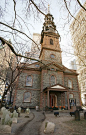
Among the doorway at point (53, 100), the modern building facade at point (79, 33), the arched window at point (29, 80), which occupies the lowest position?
the doorway at point (53, 100)

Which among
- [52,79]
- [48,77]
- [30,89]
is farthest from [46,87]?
[30,89]

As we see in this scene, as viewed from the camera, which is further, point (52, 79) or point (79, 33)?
point (52, 79)

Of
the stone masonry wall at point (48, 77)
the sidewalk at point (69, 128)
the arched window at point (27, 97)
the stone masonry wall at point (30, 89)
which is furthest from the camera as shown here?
the stone masonry wall at point (48, 77)

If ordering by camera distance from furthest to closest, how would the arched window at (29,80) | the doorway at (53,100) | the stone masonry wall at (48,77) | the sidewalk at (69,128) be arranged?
1. the arched window at (29,80)
2. the stone masonry wall at (48,77)
3. the doorway at (53,100)
4. the sidewalk at (69,128)

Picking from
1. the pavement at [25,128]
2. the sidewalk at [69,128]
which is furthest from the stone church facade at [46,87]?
the sidewalk at [69,128]

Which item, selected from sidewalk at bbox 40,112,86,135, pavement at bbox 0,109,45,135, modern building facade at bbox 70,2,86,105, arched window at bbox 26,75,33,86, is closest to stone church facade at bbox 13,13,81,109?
arched window at bbox 26,75,33,86

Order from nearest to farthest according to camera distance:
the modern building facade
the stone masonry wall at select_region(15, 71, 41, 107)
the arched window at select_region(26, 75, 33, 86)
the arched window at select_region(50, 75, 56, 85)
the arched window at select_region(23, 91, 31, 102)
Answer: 1. the modern building facade
2. the stone masonry wall at select_region(15, 71, 41, 107)
3. the arched window at select_region(23, 91, 31, 102)
4. the arched window at select_region(26, 75, 33, 86)
5. the arched window at select_region(50, 75, 56, 85)

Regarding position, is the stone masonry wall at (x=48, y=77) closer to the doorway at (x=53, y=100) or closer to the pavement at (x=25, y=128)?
the doorway at (x=53, y=100)

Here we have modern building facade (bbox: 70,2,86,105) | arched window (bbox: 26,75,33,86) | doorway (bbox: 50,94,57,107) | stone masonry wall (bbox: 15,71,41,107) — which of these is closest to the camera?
modern building facade (bbox: 70,2,86,105)

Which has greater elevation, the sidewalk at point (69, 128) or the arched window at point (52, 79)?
the arched window at point (52, 79)

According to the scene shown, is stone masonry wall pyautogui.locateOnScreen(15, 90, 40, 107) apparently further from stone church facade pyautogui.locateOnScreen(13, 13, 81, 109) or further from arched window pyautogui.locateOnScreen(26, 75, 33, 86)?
arched window pyautogui.locateOnScreen(26, 75, 33, 86)

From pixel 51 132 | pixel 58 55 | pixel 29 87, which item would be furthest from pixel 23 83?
pixel 51 132

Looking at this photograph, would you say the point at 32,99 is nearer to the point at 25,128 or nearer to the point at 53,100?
the point at 53,100

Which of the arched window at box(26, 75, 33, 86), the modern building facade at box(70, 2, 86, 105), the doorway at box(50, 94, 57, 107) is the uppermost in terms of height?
the modern building facade at box(70, 2, 86, 105)
